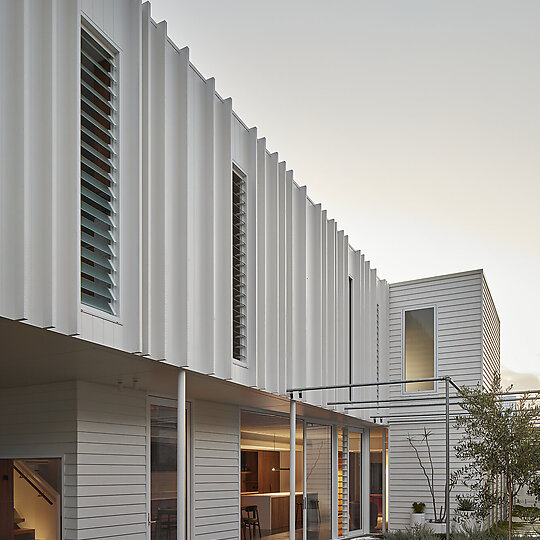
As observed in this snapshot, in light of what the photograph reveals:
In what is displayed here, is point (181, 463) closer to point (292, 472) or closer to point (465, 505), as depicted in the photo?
point (292, 472)

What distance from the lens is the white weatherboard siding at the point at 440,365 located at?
16.9m

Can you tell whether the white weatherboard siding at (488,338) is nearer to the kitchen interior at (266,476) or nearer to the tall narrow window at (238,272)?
the kitchen interior at (266,476)

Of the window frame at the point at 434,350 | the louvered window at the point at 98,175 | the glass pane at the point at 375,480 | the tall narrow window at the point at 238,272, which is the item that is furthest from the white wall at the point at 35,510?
the window frame at the point at 434,350

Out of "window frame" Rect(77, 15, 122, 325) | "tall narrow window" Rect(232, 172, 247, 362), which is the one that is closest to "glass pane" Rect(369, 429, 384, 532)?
"tall narrow window" Rect(232, 172, 247, 362)

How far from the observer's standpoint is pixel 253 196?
9945 millimetres

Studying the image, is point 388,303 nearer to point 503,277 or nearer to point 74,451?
point 503,277

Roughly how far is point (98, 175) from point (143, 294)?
1249 millimetres

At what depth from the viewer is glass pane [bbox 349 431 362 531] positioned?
630 inches

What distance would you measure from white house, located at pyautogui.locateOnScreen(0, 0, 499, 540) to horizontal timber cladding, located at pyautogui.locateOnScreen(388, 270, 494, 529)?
115 inches

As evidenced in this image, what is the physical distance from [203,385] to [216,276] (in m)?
1.52

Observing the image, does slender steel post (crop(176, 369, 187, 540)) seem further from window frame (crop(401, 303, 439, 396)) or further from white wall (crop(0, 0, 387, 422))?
window frame (crop(401, 303, 439, 396))

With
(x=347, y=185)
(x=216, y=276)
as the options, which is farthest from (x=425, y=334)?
(x=216, y=276)

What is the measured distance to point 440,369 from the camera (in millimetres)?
17250

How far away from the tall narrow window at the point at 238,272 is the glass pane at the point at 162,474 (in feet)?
4.80
